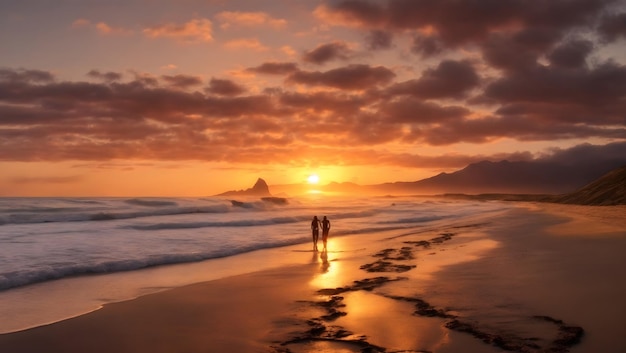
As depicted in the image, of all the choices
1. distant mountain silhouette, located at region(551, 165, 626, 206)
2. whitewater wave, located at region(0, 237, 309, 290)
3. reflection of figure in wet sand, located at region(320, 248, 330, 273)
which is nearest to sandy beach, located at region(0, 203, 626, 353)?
reflection of figure in wet sand, located at region(320, 248, 330, 273)

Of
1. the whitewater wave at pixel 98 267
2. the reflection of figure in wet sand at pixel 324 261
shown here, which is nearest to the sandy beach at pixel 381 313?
the reflection of figure in wet sand at pixel 324 261

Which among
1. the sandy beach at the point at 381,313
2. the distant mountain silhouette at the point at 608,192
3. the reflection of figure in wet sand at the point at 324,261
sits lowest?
the reflection of figure in wet sand at the point at 324,261

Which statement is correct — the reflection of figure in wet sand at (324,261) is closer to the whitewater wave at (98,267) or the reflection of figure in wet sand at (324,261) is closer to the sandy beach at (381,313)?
the sandy beach at (381,313)

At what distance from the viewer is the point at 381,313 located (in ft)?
36.0

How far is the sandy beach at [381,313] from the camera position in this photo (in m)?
8.81

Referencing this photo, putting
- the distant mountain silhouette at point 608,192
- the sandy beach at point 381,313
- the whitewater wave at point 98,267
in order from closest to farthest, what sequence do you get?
1. the sandy beach at point 381,313
2. the whitewater wave at point 98,267
3. the distant mountain silhouette at point 608,192

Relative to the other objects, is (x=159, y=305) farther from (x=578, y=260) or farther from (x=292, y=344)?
(x=578, y=260)

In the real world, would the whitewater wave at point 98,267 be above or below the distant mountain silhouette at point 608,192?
below

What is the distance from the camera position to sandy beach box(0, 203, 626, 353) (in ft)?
28.9

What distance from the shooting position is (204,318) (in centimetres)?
1144

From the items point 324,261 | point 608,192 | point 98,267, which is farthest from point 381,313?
point 608,192

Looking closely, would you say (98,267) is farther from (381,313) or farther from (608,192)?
(608,192)

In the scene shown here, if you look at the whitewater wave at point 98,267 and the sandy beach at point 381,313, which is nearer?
the sandy beach at point 381,313

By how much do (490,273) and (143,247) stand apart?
18.8 meters
